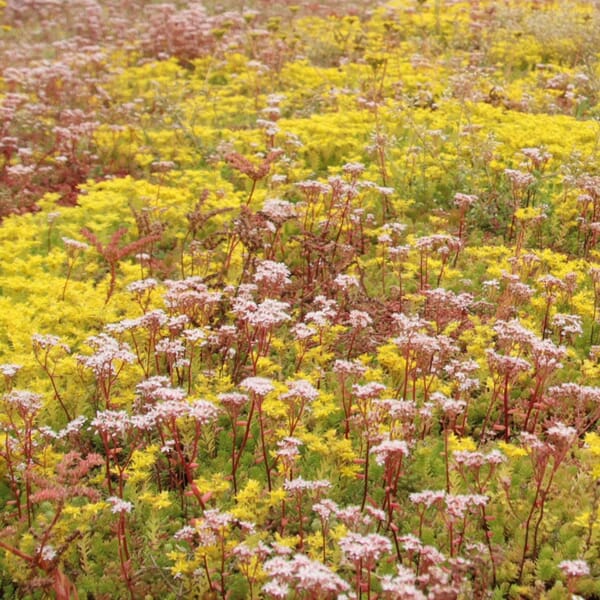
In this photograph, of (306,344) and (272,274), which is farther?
(306,344)

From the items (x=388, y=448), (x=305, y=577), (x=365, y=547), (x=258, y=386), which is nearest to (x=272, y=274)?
(x=258, y=386)

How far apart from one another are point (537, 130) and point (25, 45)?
390 inches

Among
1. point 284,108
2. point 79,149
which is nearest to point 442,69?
point 284,108

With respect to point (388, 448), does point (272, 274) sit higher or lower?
higher

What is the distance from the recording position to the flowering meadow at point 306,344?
3.78m

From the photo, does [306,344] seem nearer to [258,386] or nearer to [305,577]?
[258,386]

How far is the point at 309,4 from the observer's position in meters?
17.4

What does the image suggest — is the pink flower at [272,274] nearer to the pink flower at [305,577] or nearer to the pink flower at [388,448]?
the pink flower at [388,448]

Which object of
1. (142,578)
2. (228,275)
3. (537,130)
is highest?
(537,130)

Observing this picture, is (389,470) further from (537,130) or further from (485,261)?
(537,130)

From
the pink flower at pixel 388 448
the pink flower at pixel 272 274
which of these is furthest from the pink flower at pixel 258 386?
the pink flower at pixel 272 274

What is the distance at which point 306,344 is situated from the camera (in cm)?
515

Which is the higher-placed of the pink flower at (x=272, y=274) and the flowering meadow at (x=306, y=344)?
the pink flower at (x=272, y=274)

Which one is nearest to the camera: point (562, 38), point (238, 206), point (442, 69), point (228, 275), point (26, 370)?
point (26, 370)
